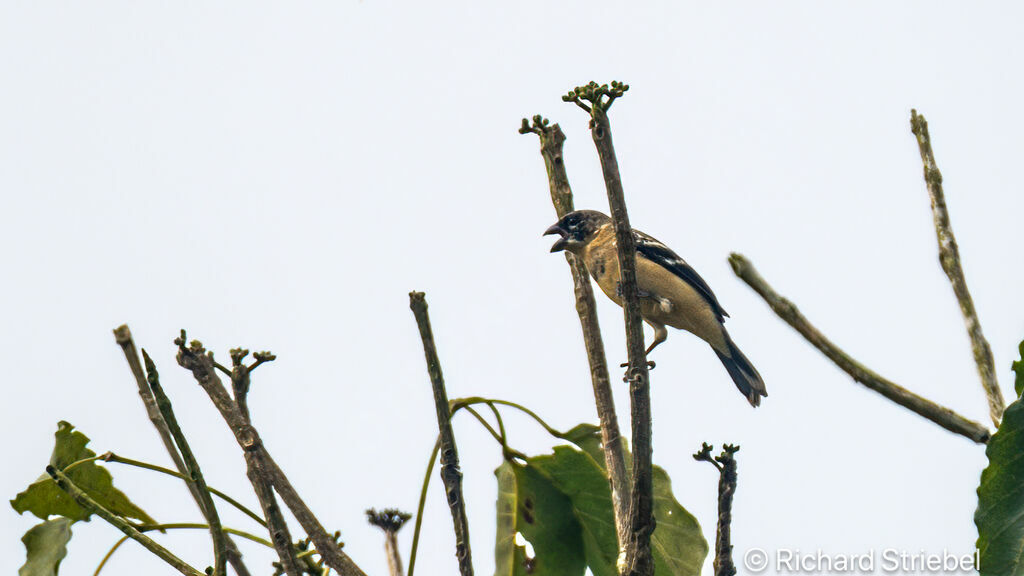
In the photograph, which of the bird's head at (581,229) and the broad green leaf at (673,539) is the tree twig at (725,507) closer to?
the broad green leaf at (673,539)

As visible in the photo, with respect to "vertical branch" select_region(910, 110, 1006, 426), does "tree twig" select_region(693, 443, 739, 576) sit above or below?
below

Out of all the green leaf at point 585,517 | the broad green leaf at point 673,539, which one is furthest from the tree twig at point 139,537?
the broad green leaf at point 673,539

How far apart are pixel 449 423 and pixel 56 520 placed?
80.1 inches

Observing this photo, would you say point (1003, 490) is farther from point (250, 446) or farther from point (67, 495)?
point (67, 495)

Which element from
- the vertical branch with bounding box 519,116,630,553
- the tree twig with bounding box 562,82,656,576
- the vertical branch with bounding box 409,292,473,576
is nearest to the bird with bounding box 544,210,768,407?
the vertical branch with bounding box 519,116,630,553

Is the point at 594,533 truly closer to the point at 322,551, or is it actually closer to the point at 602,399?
the point at 602,399

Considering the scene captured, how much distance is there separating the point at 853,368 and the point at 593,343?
1.53 metres

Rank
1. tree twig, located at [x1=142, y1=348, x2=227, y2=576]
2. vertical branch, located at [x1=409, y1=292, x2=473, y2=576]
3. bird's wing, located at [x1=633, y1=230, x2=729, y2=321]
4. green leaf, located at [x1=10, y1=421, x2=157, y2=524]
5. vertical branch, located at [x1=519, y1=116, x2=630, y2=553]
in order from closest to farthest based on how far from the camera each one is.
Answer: tree twig, located at [x1=142, y1=348, x2=227, y2=576] < vertical branch, located at [x1=409, y1=292, x2=473, y2=576] < vertical branch, located at [x1=519, y1=116, x2=630, y2=553] < green leaf, located at [x1=10, y1=421, x2=157, y2=524] < bird's wing, located at [x1=633, y1=230, x2=729, y2=321]

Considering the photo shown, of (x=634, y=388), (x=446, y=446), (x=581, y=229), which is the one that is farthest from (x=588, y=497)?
(x=581, y=229)

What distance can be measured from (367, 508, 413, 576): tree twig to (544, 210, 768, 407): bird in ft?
12.1

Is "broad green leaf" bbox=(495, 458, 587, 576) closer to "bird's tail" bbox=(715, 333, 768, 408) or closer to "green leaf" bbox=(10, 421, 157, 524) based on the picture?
"green leaf" bbox=(10, 421, 157, 524)

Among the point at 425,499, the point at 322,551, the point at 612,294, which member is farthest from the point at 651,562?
the point at 612,294

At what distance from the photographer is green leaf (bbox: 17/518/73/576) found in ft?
13.3

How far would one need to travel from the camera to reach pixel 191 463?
2789mm
